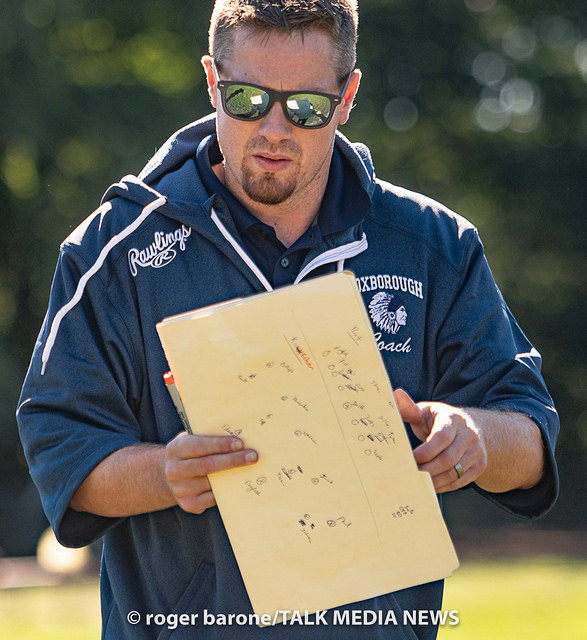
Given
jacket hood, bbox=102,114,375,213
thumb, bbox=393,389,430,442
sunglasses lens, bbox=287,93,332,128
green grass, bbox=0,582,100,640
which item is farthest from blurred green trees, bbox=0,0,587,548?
thumb, bbox=393,389,430,442

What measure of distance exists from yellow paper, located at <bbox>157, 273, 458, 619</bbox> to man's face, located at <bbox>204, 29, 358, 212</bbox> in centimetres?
59

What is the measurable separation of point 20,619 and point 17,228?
12.0 m

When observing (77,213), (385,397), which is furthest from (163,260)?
(77,213)

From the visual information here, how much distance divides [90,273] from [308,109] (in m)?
0.73

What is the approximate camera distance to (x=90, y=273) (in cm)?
264

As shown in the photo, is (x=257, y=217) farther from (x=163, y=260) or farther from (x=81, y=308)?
(x=81, y=308)

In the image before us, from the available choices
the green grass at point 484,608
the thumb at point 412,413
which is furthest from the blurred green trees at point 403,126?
the thumb at point 412,413

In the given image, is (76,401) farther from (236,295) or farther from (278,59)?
(278,59)

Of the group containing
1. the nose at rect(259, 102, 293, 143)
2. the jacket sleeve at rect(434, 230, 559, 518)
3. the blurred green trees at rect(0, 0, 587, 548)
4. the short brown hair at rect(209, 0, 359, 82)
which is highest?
the short brown hair at rect(209, 0, 359, 82)

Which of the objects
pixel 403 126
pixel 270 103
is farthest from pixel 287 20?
pixel 403 126

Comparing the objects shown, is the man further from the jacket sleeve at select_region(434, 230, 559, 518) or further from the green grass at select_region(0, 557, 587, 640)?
the green grass at select_region(0, 557, 587, 640)

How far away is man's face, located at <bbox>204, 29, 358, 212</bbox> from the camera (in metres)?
2.71

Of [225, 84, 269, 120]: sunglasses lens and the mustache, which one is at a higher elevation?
[225, 84, 269, 120]: sunglasses lens

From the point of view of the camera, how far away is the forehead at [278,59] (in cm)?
271
